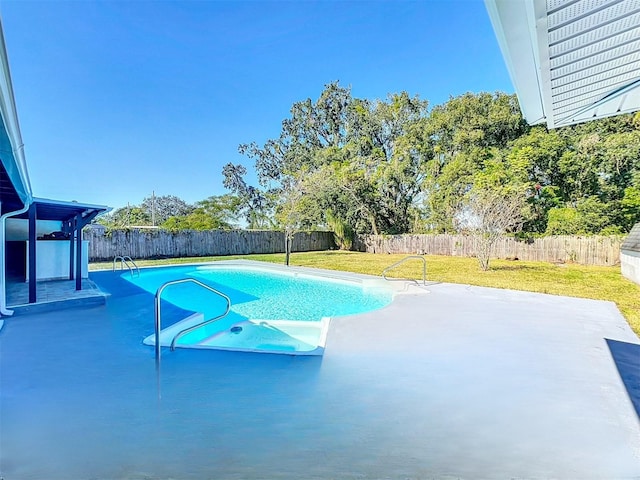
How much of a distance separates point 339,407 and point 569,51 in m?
3.18

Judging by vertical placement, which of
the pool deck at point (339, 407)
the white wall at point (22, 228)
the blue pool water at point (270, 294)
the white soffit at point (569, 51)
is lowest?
the blue pool water at point (270, 294)

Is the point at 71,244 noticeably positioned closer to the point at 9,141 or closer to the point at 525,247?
the point at 9,141

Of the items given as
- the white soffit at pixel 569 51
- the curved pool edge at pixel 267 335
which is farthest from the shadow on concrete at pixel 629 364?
the curved pool edge at pixel 267 335

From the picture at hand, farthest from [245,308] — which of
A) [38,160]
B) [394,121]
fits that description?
[394,121]

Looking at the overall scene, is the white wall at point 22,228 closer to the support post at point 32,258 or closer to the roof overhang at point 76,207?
the roof overhang at point 76,207

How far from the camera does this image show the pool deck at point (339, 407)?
2.16 m

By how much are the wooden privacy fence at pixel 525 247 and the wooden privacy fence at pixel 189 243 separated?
6.12 m

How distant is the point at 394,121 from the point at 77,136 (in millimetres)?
21428

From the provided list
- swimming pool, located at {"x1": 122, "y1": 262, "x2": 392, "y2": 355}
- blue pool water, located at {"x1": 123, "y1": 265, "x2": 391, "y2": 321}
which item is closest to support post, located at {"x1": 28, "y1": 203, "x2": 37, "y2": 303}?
swimming pool, located at {"x1": 122, "y1": 262, "x2": 392, "y2": 355}

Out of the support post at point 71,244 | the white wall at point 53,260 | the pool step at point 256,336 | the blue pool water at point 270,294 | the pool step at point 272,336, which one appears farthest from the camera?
the white wall at point 53,260

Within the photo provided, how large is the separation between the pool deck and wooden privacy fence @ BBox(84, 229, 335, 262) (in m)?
12.5

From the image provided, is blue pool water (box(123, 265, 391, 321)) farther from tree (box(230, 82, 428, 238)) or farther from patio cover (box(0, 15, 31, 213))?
tree (box(230, 82, 428, 238))

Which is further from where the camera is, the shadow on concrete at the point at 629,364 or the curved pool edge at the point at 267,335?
the curved pool edge at the point at 267,335

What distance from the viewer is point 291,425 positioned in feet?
8.54
